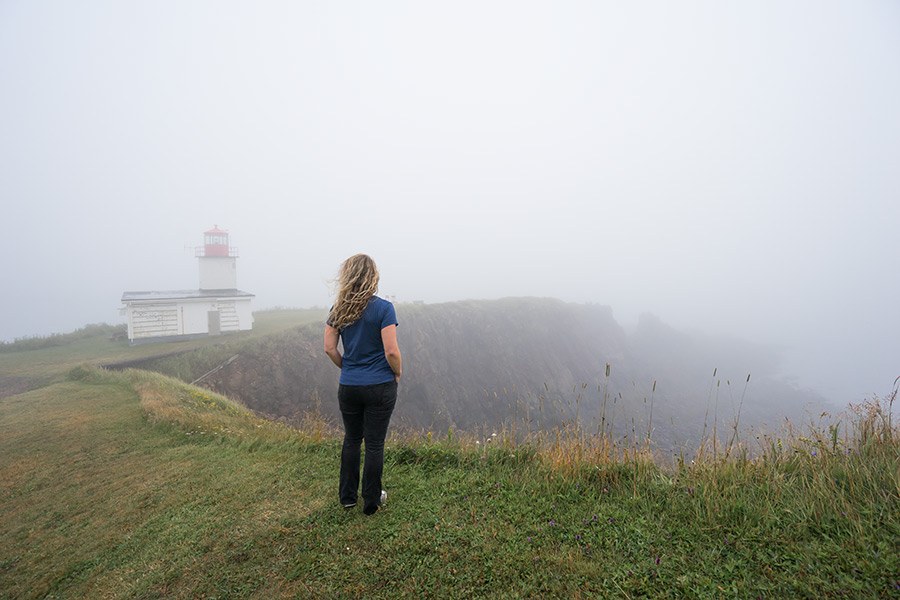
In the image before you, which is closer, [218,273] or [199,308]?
[199,308]

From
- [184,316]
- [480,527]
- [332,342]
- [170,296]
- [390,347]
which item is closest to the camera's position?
[480,527]

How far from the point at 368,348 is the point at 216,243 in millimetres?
37446

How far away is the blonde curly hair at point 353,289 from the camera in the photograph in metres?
3.90

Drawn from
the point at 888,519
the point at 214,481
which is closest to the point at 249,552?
the point at 214,481

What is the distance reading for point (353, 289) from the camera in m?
3.96

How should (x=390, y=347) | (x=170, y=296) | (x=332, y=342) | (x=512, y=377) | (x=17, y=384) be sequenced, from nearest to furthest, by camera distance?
(x=390, y=347) < (x=332, y=342) < (x=17, y=384) < (x=170, y=296) < (x=512, y=377)

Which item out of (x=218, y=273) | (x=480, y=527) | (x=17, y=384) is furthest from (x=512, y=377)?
(x=480, y=527)

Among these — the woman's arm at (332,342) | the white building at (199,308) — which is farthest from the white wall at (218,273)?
the woman's arm at (332,342)

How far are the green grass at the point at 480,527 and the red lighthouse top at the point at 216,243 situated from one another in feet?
107

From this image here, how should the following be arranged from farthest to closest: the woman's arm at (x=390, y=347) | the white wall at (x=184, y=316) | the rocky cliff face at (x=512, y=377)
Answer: the white wall at (x=184, y=316) < the rocky cliff face at (x=512, y=377) < the woman's arm at (x=390, y=347)

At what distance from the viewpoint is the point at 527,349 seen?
43.8 meters

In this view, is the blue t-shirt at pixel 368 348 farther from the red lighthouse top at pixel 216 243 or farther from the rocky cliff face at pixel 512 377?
the red lighthouse top at pixel 216 243

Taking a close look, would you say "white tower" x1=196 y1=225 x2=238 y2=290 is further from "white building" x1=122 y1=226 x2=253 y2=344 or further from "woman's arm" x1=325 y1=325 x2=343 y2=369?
"woman's arm" x1=325 y1=325 x2=343 y2=369

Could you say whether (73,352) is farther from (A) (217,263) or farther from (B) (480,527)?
(B) (480,527)
